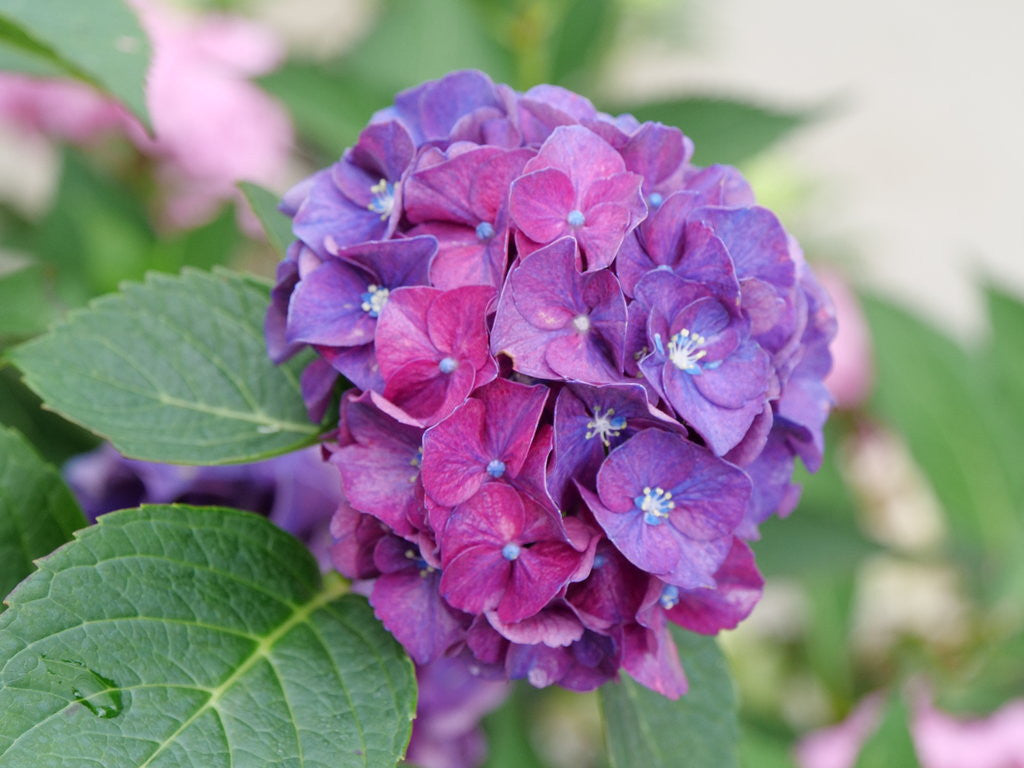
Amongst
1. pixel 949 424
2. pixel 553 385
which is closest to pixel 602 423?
pixel 553 385

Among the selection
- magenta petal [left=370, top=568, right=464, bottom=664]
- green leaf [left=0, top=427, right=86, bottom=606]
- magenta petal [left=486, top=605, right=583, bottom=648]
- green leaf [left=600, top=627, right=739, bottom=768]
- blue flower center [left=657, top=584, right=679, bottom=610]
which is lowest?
green leaf [left=600, top=627, right=739, bottom=768]

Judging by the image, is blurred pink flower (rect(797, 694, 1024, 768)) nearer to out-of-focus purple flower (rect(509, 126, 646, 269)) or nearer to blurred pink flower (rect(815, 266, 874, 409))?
blurred pink flower (rect(815, 266, 874, 409))

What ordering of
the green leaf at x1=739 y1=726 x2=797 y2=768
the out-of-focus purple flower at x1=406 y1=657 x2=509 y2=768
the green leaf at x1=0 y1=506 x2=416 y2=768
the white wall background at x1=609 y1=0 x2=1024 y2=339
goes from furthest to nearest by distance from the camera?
the white wall background at x1=609 y1=0 x2=1024 y2=339 → the green leaf at x1=739 y1=726 x2=797 y2=768 → the out-of-focus purple flower at x1=406 y1=657 x2=509 y2=768 → the green leaf at x1=0 y1=506 x2=416 y2=768

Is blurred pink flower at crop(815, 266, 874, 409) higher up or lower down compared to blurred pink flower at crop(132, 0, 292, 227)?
lower down

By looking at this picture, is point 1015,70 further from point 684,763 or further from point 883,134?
point 684,763

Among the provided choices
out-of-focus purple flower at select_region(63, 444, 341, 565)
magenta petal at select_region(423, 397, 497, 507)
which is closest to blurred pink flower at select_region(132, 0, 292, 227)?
out-of-focus purple flower at select_region(63, 444, 341, 565)

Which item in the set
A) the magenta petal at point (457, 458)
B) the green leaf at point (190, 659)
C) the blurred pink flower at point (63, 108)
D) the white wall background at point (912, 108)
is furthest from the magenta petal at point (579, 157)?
the white wall background at point (912, 108)
